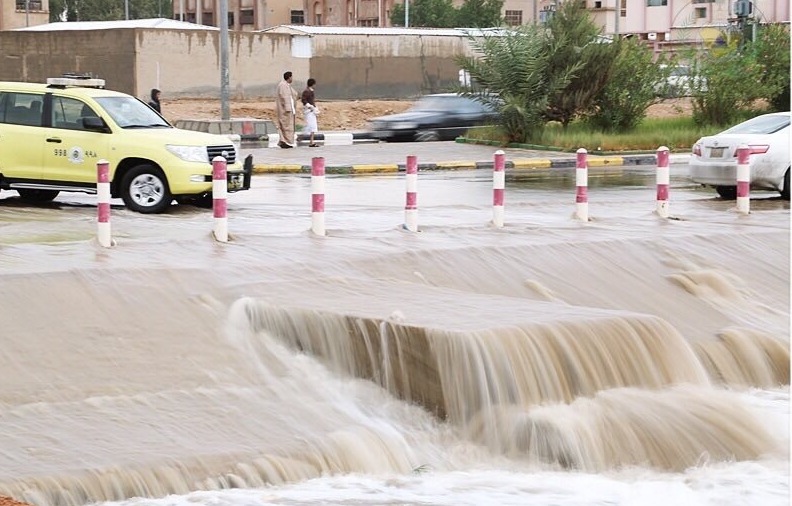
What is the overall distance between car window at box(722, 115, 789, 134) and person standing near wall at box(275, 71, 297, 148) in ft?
42.1

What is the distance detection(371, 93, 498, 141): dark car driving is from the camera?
1426 inches

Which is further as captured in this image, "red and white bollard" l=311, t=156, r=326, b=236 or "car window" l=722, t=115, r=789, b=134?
"car window" l=722, t=115, r=789, b=134

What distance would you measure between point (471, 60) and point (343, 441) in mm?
24661

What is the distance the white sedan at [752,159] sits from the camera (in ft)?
65.3

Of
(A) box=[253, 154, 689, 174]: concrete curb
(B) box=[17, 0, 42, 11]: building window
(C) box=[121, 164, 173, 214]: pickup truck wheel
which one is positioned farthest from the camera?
(B) box=[17, 0, 42, 11]: building window

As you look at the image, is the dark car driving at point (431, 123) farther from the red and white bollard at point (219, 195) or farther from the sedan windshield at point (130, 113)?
the red and white bollard at point (219, 195)

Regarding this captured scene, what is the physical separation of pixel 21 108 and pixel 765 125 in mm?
10660

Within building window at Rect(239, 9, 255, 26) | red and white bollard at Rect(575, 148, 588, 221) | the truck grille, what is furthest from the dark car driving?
building window at Rect(239, 9, 255, 26)

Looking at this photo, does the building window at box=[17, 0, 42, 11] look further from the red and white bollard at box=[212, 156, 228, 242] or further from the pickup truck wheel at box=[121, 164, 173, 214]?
the red and white bollard at box=[212, 156, 228, 242]

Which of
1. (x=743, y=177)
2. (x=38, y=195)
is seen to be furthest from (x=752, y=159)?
(x=38, y=195)

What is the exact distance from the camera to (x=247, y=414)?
378 inches

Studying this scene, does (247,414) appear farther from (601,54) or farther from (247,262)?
(601,54)

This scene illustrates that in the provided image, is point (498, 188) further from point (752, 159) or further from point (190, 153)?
point (752, 159)

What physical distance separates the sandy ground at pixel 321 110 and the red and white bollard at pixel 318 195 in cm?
3018
